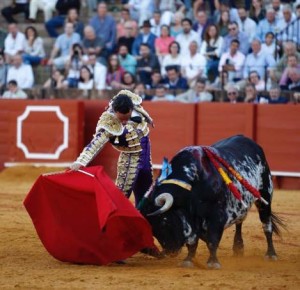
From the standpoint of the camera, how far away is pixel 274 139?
12680 mm

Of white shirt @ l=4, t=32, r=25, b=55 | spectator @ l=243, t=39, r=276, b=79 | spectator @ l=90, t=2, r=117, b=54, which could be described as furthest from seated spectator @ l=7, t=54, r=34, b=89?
spectator @ l=243, t=39, r=276, b=79

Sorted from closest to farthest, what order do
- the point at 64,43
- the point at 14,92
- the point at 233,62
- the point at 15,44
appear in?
1. the point at 233,62
2. the point at 14,92
3. the point at 64,43
4. the point at 15,44

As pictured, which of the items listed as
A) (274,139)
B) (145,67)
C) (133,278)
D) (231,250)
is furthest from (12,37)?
(133,278)

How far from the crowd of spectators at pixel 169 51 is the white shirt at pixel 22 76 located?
16 mm

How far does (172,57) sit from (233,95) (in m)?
1.41

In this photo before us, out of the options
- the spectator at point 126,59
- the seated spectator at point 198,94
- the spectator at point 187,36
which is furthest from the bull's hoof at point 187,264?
the spectator at point 126,59

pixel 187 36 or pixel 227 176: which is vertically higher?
pixel 187 36

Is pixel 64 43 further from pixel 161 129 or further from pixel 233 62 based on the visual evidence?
pixel 233 62

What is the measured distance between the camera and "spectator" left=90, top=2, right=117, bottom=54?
15.3m

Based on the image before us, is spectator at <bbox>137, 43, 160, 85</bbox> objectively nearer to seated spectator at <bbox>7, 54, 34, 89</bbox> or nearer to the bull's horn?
seated spectator at <bbox>7, 54, 34, 89</bbox>

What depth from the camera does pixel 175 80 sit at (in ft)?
45.6

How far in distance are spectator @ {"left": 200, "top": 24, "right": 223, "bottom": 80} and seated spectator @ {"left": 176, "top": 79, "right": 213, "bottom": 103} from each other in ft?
1.19

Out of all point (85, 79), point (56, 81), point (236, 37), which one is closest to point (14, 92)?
point (56, 81)

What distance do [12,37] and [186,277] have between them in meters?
10.5
